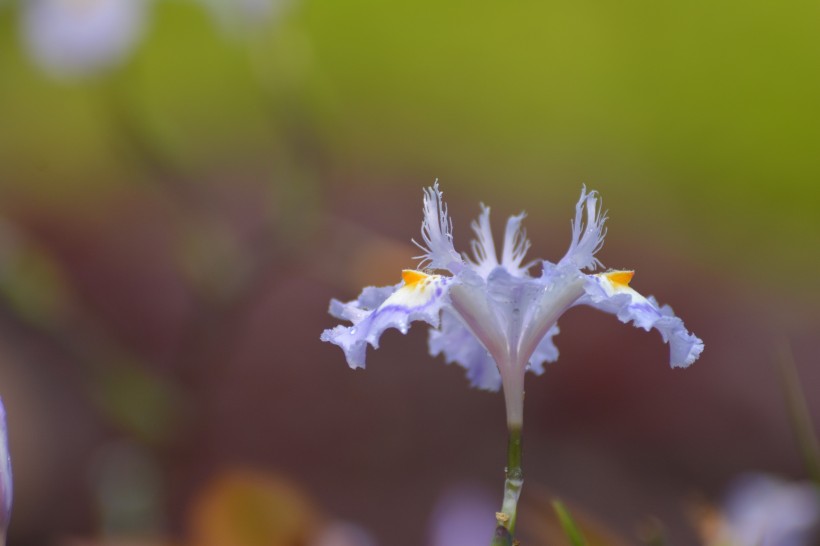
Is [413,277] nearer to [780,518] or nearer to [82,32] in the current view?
[780,518]

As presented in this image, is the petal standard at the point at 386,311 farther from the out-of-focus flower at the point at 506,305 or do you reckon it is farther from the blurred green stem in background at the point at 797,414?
the blurred green stem in background at the point at 797,414

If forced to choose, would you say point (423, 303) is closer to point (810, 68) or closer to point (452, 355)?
point (452, 355)

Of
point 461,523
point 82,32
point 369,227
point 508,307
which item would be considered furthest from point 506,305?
point 369,227

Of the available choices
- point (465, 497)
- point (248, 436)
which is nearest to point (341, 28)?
point (248, 436)

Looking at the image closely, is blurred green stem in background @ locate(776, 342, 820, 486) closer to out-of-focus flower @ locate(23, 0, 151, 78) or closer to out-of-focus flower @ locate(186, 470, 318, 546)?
out-of-focus flower @ locate(186, 470, 318, 546)

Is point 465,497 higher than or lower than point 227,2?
lower

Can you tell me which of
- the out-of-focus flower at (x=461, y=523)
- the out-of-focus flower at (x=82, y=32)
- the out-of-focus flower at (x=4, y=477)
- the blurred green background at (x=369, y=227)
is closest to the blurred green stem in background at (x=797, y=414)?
the out-of-focus flower at (x=461, y=523)

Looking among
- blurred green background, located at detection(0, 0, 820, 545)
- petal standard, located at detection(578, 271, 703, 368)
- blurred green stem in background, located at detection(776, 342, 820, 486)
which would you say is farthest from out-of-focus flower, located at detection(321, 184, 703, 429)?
blurred green background, located at detection(0, 0, 820, 545)
